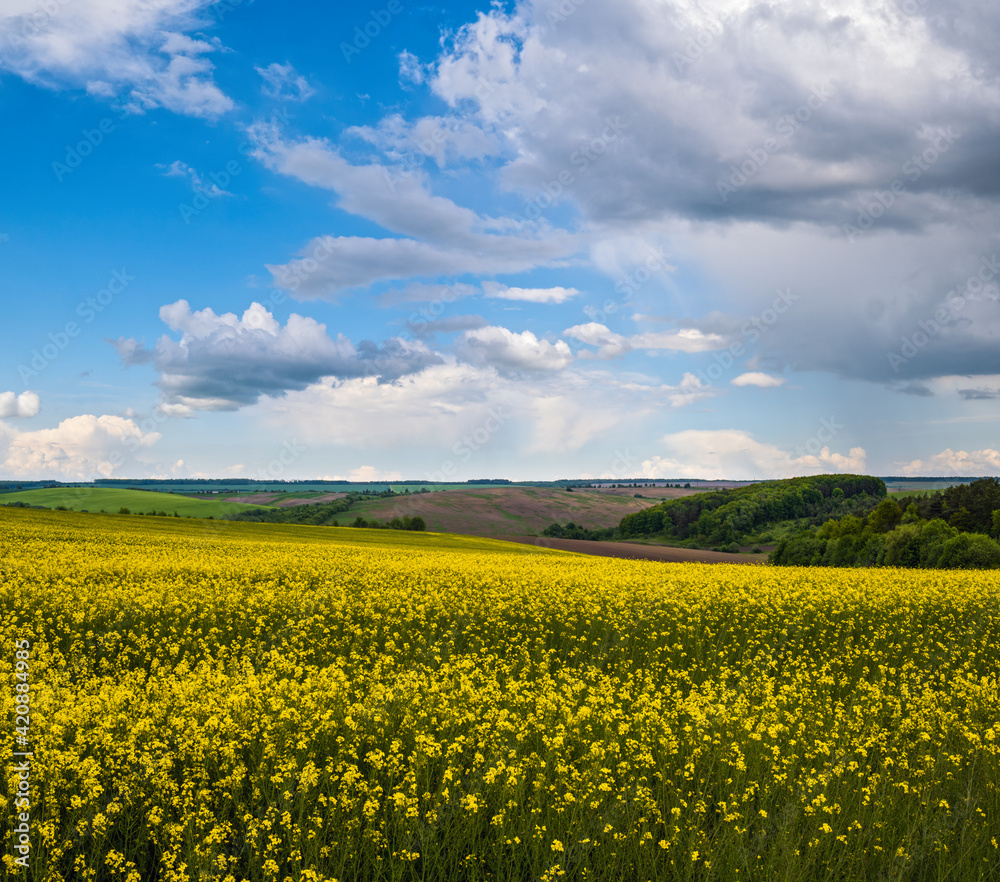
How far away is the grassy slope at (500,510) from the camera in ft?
272

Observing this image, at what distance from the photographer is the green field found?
308 ft

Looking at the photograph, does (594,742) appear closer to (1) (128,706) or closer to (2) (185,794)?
(2) (185,794)

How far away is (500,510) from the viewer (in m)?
93.6

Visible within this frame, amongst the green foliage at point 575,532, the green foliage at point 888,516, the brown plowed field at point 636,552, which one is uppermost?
the green foliage at point 888,516

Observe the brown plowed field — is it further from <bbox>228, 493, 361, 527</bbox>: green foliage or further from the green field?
the green field

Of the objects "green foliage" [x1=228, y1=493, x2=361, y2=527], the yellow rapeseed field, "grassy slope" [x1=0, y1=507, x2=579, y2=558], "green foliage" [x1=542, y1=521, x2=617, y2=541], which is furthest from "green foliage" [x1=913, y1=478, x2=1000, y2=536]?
"green foliage" [x1=228, y1=493, x2=361, y2=527]

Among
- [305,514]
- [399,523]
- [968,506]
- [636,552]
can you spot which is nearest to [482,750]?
[636,552]

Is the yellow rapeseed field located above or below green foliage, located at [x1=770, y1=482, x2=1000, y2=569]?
above

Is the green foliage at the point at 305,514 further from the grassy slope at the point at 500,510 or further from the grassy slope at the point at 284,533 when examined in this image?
the grassy slope at the point at 284,533

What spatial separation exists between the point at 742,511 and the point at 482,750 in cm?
10653

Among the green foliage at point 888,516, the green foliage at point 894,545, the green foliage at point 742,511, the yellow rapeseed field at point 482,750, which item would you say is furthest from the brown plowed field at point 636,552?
the yellow rapeseed field at point 482,750

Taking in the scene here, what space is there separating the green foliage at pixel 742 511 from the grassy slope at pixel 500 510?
7.16 metres

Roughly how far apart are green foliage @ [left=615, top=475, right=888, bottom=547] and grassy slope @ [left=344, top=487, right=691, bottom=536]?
282 inches

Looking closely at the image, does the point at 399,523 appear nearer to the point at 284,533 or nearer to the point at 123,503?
the point at 284,533
